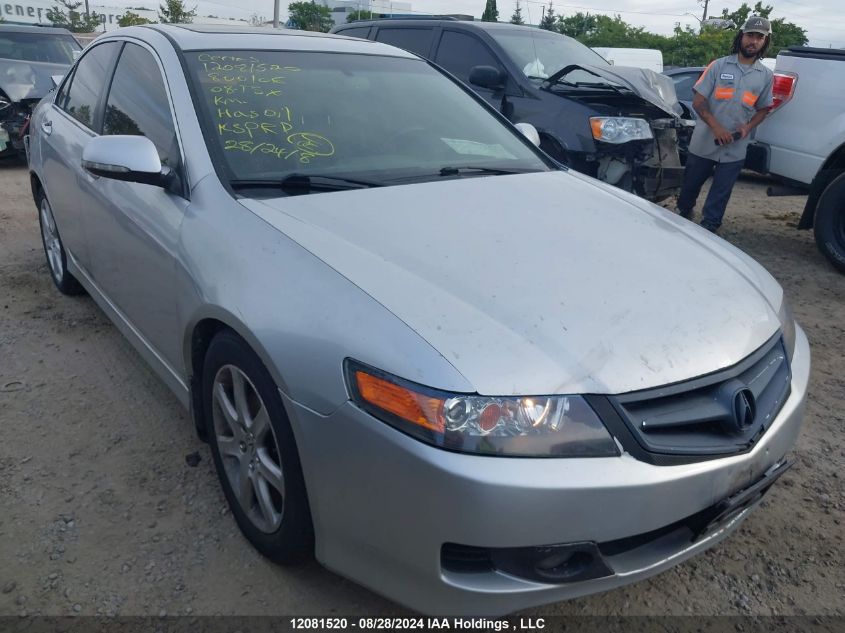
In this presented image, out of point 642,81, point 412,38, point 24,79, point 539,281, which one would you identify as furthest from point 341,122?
point 24,79

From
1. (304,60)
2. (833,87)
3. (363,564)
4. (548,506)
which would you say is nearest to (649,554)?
(548,506)

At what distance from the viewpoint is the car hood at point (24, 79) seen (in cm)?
861

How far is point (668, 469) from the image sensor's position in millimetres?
1688

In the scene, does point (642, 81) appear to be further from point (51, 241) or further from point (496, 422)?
point (496, 422)

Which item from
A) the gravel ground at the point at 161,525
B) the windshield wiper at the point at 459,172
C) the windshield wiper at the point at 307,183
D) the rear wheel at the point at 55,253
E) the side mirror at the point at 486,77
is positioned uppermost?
the side mirror at the point at 486,77

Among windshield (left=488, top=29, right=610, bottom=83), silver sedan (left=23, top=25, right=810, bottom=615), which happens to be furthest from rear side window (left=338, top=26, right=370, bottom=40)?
silver sedan (left=23, top=25, right=810, bottom=615)

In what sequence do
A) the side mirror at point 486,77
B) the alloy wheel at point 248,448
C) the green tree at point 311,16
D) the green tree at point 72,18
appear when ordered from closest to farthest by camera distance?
the alloy wheel at point 248,448, the side mirror at point 486,77, the green tree at point 311,16, the green tree at point 72,18

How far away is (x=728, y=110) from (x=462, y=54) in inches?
96.2

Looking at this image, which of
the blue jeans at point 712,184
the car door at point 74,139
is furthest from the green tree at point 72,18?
the blue jeans at point 712,184

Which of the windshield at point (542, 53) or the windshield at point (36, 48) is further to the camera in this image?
the windshield at point (36, 48)

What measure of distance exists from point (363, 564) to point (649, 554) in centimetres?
74

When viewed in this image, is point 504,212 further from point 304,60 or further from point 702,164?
point 702,164

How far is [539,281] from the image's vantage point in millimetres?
1995

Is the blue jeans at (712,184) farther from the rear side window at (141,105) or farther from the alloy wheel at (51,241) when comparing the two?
the alloy wheel at (51,241)
